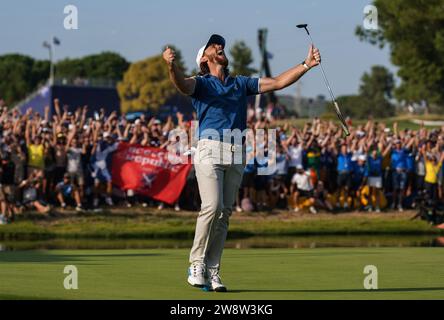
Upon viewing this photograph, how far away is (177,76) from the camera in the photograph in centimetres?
1060

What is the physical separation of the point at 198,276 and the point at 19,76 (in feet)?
502

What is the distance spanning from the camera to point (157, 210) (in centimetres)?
3031

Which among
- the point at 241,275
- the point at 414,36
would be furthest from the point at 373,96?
the point at 241,275

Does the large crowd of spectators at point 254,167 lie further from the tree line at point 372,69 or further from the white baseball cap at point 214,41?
the white baseball cap at point 214,41

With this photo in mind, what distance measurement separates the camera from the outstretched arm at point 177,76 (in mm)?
10484

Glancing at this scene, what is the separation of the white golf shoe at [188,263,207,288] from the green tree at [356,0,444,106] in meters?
57.5

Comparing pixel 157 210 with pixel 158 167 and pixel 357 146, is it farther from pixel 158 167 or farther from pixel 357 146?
A: pixel 357 146

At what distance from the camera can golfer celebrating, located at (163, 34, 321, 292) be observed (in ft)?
35.7

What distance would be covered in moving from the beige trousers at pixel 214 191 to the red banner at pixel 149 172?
19005 millimetres

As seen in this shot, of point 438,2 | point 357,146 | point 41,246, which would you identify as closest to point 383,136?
point 357,146

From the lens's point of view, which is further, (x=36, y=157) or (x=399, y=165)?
(x=399, y=165)

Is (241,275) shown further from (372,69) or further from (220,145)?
(372,69)

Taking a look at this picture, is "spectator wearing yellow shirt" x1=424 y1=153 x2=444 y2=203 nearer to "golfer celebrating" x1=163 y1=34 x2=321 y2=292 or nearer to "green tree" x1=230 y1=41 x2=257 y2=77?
"golfer celebrating" x1=163 y1=34 x2=321 y2=292

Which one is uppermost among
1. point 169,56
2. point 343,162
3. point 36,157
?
point 169,56
